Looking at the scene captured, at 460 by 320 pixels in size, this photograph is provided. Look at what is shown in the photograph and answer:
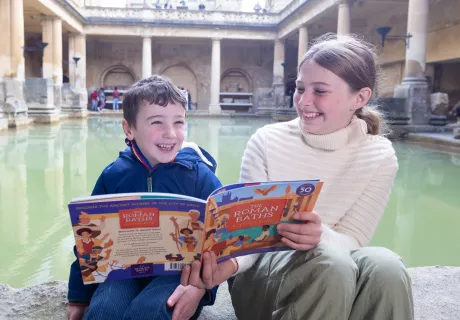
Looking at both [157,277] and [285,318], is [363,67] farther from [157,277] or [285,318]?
[157,277]

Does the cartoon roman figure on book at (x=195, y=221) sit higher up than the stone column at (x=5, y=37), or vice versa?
the stone column at (x=5, y=37)

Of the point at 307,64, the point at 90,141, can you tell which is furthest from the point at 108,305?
the point at 90,141

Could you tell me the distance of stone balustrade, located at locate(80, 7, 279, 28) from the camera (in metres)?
25.0

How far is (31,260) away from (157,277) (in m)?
1.76

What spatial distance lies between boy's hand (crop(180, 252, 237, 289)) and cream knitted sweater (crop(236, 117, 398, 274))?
0.18 meters

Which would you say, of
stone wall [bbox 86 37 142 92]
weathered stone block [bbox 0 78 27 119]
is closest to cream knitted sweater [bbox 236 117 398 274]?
weathered stone block [bbox 0 78 27 119]

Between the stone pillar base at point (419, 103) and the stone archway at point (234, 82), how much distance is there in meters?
17.7

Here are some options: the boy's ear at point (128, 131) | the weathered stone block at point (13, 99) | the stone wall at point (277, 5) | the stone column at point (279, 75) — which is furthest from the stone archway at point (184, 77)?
the boy's ear at point (128, 131)

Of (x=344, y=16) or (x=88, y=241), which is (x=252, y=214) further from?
(x=344, y=16)

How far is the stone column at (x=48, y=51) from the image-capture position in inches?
741

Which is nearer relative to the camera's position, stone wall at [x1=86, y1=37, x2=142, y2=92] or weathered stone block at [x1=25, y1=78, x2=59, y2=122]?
weathered stone block at [x1=25, y1=78, x2=59, y2=122]

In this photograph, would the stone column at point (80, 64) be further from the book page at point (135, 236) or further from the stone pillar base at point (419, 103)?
the book page at point (135, 236)

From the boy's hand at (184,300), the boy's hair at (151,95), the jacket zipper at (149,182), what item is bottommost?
the boy's hand at (184,300)

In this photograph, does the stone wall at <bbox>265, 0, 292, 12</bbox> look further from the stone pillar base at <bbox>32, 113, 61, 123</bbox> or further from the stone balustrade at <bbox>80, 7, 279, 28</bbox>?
the stone pillar base at <bbox>32, 113, 61, 123</bbox>
